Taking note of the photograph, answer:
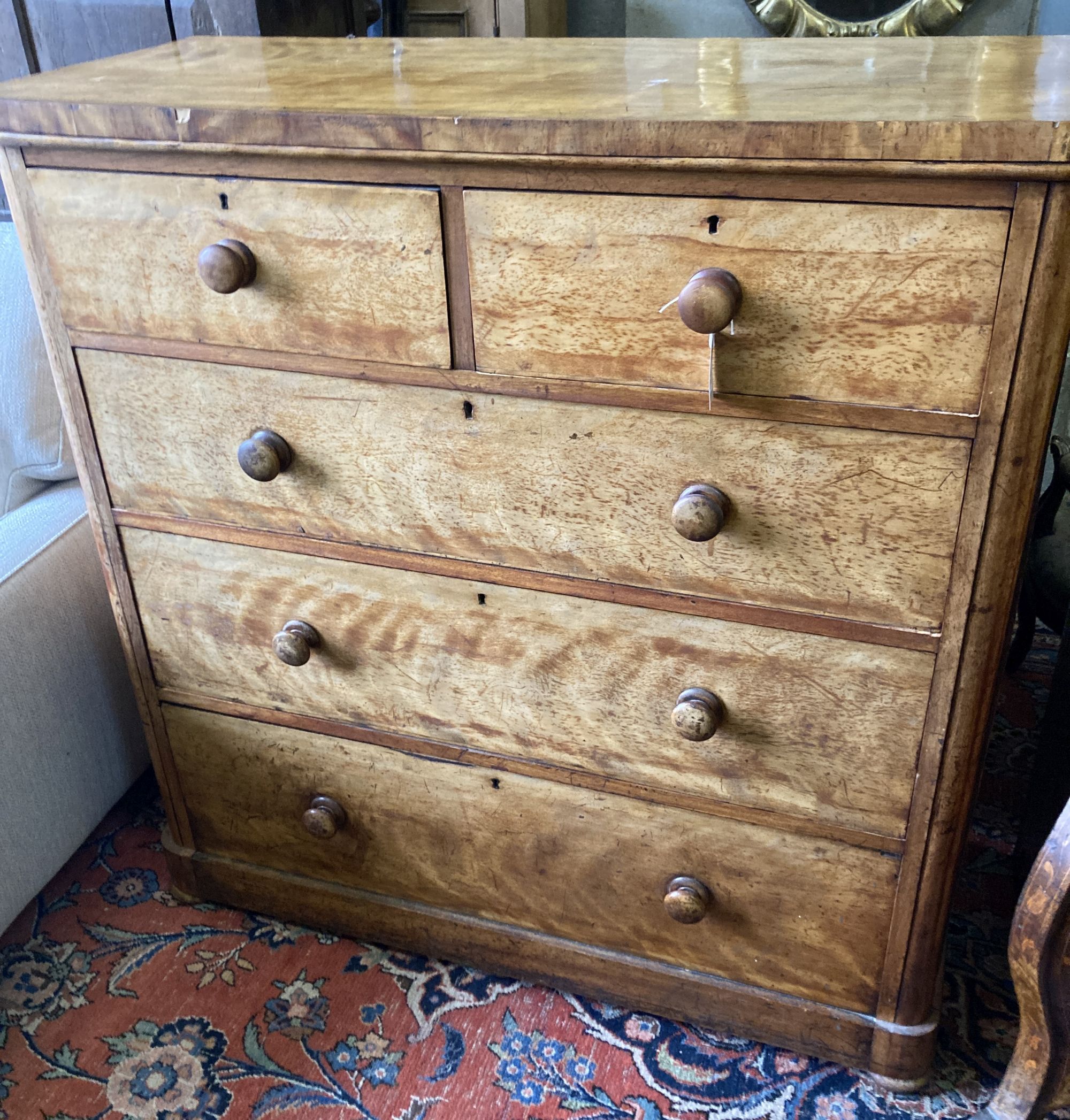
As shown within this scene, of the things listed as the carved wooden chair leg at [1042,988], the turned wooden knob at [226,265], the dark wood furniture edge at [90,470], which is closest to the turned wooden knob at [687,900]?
the carved wooden chair leg at [1042,988]

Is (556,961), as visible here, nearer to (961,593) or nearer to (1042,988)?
(1042,988)

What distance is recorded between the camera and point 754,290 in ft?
2.88

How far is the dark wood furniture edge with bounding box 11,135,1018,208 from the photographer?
0.80m

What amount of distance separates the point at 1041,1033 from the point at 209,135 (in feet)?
3.59

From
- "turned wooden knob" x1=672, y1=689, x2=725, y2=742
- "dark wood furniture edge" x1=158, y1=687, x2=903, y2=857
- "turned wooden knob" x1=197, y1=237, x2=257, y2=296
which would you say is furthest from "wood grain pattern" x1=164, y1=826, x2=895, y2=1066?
"turned wooden knob" x1=197, y1=237, x2=257, y2=296

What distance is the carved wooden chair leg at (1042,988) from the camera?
89cm

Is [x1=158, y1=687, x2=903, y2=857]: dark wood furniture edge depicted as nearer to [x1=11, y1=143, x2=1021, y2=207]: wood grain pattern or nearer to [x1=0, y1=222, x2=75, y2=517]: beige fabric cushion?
[x1=0, y1=222, x2=75, y2=517]: beige fabric cushion

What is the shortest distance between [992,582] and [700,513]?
26 centimetres

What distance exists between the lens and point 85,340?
1126mm

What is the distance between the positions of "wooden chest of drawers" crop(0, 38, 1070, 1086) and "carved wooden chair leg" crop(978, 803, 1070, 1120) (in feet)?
0.44

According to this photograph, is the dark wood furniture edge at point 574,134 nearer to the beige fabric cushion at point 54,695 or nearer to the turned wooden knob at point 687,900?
the beige fabric cushion at point 54,695

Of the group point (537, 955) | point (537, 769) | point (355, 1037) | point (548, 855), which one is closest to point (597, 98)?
point (537, 769)

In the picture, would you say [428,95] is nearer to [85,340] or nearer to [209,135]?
[209,135]

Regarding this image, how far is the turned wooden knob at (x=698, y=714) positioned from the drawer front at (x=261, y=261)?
0.40 metres
